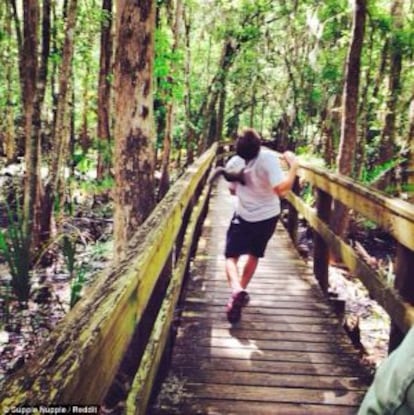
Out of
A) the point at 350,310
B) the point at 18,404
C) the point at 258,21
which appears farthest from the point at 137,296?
the point at 258,21

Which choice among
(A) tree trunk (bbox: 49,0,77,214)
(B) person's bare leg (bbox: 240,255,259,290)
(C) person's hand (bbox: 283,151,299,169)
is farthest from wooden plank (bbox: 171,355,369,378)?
(A) tree trunk (bbox: 49,0,77,214)

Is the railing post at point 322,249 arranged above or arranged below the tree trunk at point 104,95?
below

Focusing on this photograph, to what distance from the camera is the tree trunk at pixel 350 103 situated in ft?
29.8

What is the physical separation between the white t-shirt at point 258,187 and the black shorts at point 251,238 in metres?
0.06

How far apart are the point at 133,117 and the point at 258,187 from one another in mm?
1309

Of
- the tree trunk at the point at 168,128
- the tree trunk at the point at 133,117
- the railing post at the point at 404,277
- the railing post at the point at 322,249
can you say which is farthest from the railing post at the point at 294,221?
the tree trunk at the point at 168,128

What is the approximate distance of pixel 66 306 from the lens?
7203 millimetres

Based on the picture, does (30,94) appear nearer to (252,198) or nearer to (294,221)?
(294,221)

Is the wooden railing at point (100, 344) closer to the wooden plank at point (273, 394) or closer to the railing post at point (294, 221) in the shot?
the wooden plank at point (273, 394)

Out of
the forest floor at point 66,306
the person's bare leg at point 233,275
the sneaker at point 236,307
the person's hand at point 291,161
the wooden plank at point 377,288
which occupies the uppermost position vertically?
the person's hand at point 291,161

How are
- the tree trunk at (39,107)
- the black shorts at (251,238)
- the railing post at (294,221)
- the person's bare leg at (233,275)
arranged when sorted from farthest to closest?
the railing post at (294,221), the tree trunk at (39,107), the black shorts at (251,238), the person's bare leg at (233,275)

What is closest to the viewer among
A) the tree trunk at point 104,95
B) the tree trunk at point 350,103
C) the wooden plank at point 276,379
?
the wooden plank at point 276,379

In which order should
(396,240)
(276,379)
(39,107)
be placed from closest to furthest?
(396,240)
(276,379)
(39,107)

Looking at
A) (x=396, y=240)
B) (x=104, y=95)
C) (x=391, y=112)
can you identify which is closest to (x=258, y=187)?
(x=396, y=240)
